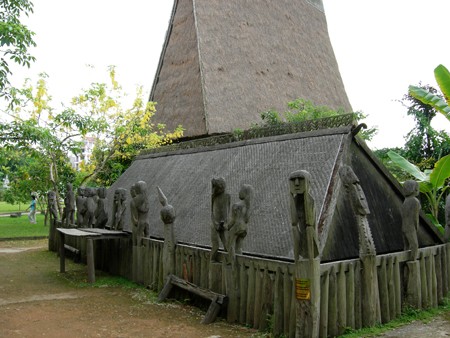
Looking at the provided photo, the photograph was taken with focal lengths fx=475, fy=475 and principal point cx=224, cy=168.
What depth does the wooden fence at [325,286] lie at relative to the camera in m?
6.32

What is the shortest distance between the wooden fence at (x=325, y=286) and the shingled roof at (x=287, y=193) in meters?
0.46

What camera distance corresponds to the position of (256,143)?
10258 mm

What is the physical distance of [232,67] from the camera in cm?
2136

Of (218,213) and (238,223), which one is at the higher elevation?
(218,213)

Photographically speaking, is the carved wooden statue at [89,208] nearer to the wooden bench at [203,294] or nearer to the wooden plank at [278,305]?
the wooden bench at [203,294]

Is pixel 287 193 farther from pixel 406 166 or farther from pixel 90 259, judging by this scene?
pixel 90 259

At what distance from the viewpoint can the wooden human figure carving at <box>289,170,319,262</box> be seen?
20.0 feet

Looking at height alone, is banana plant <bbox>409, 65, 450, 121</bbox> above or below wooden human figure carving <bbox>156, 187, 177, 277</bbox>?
above

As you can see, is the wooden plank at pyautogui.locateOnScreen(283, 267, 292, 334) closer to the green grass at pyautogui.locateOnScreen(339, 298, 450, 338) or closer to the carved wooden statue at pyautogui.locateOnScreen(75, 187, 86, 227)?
the green grass at pyautogui.locateOnScreen(339, 298, 450, 338)

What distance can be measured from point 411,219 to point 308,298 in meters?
2.67

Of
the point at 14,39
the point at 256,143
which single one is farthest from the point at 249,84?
the point at 14,39

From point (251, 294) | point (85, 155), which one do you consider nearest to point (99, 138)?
point (85, 155)

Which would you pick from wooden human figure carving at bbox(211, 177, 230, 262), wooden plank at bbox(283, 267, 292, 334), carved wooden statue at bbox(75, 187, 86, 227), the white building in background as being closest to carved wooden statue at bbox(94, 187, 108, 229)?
carved wooden statue at bbox(75, 187, 86, 227)

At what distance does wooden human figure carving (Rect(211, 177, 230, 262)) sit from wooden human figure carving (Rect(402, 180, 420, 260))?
289cm
